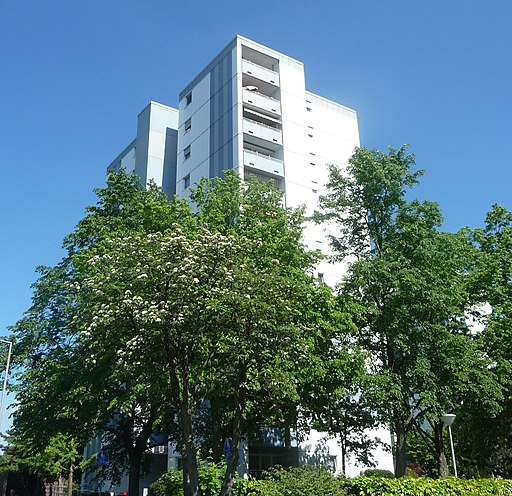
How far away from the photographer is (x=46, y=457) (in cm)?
2986

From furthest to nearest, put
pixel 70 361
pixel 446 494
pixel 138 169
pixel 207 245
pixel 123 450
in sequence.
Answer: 1. pixel 138 169
2. pixel 123 450
3. pixel 70 361
4. pixel 446 494
5. pixel 207 245

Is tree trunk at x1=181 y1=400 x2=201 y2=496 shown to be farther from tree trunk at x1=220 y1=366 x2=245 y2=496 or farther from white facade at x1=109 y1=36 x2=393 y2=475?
white facade at x1=109 y1=36 x2=393 y2=475

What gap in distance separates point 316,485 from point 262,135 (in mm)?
30002

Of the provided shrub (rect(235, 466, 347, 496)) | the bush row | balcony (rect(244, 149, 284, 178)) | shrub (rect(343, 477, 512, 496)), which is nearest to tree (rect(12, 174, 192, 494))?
the bush row

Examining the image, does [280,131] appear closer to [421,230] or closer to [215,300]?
[421,230]

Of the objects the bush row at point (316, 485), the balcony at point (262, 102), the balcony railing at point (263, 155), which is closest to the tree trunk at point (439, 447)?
the bush row at point (316, 485)

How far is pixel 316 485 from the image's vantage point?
14.0 m

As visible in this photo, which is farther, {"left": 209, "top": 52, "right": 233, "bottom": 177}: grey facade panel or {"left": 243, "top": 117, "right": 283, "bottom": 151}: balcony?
{"left": 243, "top": 117, "right": 283, "bottom": 151}: balcony

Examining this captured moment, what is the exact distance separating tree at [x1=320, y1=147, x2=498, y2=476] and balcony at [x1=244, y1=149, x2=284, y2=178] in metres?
12.8

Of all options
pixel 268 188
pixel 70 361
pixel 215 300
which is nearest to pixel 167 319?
pixel 215 300

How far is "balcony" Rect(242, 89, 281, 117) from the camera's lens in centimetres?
4100

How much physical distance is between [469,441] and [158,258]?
24.1 m

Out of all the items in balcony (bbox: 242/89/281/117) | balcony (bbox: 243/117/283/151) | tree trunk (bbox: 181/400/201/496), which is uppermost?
balcony (bbox: 242/89/281/117)

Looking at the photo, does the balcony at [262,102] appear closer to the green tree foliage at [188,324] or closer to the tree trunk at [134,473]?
the green tree foliage at [188,324]
